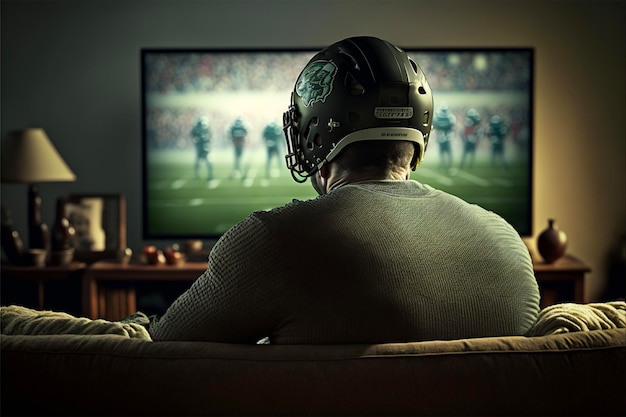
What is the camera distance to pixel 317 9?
175 inches

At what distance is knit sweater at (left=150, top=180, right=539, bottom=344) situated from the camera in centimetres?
129

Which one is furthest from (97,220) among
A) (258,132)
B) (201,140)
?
(258,132)

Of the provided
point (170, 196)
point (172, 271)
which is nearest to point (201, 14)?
point (170, 196)

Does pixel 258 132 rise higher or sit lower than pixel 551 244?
higher

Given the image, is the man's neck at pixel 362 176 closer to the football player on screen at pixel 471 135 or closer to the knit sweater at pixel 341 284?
the knit sweater at pixel 341 284

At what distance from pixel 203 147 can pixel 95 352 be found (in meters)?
3.28

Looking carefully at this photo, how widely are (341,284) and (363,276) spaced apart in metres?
0.04

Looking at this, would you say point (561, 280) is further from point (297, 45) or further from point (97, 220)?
point (97, 220)

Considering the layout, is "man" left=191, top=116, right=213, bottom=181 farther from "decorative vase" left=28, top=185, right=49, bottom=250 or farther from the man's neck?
the man's neck

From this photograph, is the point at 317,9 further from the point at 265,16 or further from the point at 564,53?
the point at 564,53

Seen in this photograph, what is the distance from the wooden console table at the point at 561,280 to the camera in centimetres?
399

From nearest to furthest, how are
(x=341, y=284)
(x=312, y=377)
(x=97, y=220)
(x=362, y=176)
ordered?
(x=312, y=377) < (x=341, y=284) < (x=362, y=176) < (x=97, y=220)

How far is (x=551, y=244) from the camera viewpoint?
4066mm

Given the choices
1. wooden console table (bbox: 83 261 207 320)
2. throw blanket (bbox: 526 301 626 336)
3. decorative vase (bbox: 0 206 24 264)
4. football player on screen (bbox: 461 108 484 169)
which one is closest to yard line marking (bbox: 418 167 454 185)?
football player on screen (bbox: 461 108 484 169)
